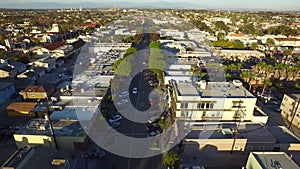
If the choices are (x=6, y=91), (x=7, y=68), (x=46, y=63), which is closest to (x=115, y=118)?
(x=6, y=91)

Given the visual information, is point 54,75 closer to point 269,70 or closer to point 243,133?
point 243,133

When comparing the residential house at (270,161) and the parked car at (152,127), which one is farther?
the parked car at (152,127)

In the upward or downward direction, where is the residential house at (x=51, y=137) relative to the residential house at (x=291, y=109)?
downward

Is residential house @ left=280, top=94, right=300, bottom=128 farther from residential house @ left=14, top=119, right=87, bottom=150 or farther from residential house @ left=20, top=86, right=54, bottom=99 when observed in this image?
residential house @ left=20, top=86, right=54, bottom=99

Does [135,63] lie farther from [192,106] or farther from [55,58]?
[192,106]

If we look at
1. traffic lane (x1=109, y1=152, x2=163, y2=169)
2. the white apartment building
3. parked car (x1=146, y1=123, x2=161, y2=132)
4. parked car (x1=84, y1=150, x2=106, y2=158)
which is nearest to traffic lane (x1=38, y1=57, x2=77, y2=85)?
parked car (x1=84, y1=150, x2=106, y2=158)

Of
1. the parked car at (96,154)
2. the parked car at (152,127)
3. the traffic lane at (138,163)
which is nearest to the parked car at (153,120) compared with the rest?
the parked car at (152,127)

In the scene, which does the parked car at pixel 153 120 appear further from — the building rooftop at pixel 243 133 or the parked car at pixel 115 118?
the building rooftop at pixel 243 133
